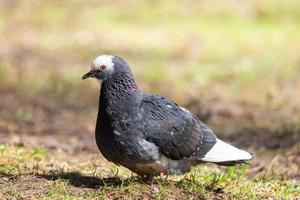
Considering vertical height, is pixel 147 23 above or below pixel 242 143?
above

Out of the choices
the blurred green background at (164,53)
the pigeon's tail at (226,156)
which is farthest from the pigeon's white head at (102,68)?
the blurred green background at (164,53)

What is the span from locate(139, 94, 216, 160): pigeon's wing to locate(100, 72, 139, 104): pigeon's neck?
126mm

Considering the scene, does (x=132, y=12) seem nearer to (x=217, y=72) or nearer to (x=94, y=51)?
(x=94, y=51)

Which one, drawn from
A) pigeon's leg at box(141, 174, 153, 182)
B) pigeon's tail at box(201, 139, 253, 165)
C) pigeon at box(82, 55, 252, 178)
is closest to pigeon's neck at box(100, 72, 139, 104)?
pigeon at box(82, 55, 252, 178)

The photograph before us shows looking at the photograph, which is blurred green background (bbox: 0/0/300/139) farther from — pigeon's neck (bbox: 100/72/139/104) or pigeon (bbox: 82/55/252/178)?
pigeon's neck (bbox: 100/72/139/104)

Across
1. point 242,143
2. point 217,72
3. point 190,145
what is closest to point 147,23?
point 217,72

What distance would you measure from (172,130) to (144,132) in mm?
274

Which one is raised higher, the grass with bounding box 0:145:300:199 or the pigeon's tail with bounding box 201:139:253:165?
the pigeon's tail with bounding box 201:139:253:165

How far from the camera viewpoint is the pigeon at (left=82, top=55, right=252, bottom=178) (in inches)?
204

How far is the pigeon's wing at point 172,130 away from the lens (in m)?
5.29

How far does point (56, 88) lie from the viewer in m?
11.0

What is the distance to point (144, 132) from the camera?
5.22 m

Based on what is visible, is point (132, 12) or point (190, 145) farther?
point (132, 12)

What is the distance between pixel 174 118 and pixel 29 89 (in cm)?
582
